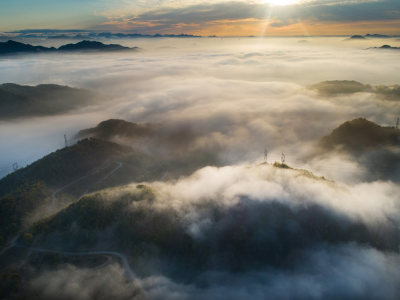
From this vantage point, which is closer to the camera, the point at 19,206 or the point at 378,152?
the point at 19,206

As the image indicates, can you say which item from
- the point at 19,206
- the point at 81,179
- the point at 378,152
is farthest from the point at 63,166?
the point at 378,152

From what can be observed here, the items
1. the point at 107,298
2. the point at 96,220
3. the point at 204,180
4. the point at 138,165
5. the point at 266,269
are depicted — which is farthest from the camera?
the point at 138,165

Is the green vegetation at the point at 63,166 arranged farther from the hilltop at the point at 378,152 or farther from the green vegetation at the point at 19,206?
the hilltop at the point at 378,152

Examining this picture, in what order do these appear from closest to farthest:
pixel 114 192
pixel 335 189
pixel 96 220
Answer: pixel 96 220 < pixel 114 192 < pixel 335 189

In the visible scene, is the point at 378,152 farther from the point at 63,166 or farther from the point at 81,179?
the point at 63,166

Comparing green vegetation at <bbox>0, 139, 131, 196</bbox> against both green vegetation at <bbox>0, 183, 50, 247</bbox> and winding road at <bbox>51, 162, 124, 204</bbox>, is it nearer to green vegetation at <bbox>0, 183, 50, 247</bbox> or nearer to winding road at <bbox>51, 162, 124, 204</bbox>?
winding road at <bbox>51, 162, 124, 204</bbox>

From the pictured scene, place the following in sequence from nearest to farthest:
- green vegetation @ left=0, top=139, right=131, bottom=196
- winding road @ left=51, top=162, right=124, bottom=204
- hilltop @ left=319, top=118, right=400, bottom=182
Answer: winding road @ left=51, top=162, right=124, bottom=204 → green vegetation @ left=0, top=139, right=131, bottom=196 → hilltop @ left=319, top=118, right=400, bottom=182

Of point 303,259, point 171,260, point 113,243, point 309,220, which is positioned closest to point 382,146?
point 309,220

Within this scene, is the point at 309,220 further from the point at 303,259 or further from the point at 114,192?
the point at 114,192

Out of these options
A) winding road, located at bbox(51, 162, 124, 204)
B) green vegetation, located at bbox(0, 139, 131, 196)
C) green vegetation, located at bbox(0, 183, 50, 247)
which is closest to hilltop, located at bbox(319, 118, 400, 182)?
winding road, located at bbox(51, 162, 124, 204)

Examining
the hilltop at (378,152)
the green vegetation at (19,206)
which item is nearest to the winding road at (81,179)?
the green vegetation at (19,206)

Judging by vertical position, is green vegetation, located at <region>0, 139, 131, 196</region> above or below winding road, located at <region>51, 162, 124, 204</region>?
above
